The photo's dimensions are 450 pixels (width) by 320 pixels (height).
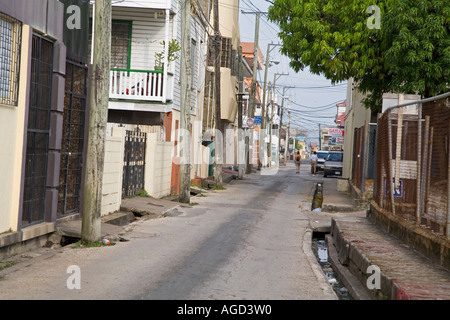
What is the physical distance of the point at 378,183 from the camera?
1623 cm

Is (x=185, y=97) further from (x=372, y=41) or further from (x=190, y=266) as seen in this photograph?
(x=190, y=266)

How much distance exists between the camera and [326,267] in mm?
12336

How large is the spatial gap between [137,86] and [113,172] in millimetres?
8264

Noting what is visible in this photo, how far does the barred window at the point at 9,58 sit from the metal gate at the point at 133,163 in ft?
24.4

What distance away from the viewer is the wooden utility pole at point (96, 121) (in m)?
11.7

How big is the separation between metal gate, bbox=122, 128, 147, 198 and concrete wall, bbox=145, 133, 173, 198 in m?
0.26

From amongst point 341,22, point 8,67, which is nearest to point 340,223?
point 8,67

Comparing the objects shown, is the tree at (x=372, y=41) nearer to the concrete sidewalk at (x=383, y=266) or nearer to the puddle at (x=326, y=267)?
the puddle at (x=326, y=267)

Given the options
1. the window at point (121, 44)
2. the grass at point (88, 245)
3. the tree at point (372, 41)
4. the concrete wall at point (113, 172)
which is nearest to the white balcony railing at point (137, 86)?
the window at point (121, 44)

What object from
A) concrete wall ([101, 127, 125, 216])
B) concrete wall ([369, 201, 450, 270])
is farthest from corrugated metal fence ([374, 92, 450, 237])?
concrete wall ([101, 127, 125, 216])

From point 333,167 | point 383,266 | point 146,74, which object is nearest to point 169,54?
point 146,74

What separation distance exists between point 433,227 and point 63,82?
677cm

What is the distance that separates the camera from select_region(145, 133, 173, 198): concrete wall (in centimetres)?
2025

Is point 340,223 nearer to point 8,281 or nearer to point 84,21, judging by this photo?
point 84,21
